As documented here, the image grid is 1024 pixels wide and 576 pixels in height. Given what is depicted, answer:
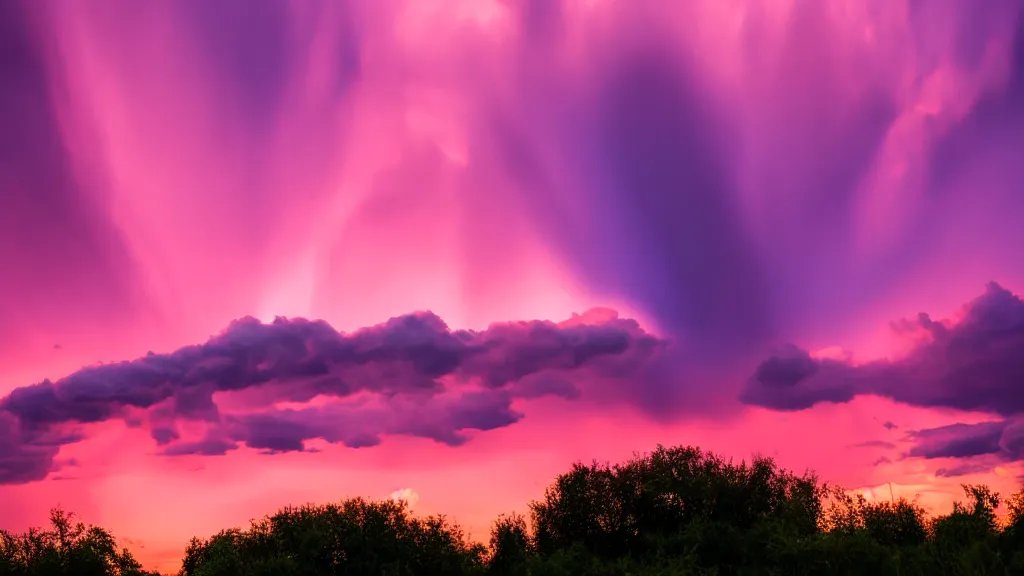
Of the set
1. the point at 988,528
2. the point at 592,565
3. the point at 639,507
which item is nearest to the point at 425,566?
the point at 592,565

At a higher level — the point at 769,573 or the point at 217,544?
the point at 217,544

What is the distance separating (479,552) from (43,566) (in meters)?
53.1

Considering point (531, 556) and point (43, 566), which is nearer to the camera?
point (531, 556)

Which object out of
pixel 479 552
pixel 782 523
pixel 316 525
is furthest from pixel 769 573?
pixel 316 525

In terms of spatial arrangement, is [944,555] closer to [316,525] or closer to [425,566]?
[425,566]

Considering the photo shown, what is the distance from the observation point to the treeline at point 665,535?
68.9 metres

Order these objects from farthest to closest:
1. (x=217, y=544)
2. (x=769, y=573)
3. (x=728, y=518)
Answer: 1. (x=217, y=544)
2. (x=728, y=518)
3. (x=769, y=573)

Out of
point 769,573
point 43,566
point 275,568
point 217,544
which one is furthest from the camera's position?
point 217,544

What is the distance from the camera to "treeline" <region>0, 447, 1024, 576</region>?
68.9m

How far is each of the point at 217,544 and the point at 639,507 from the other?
5890 cm

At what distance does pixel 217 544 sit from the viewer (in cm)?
10825

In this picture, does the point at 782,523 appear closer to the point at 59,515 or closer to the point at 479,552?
the point at 479,552

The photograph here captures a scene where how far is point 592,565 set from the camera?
242 feet

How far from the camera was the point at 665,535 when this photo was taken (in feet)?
262
